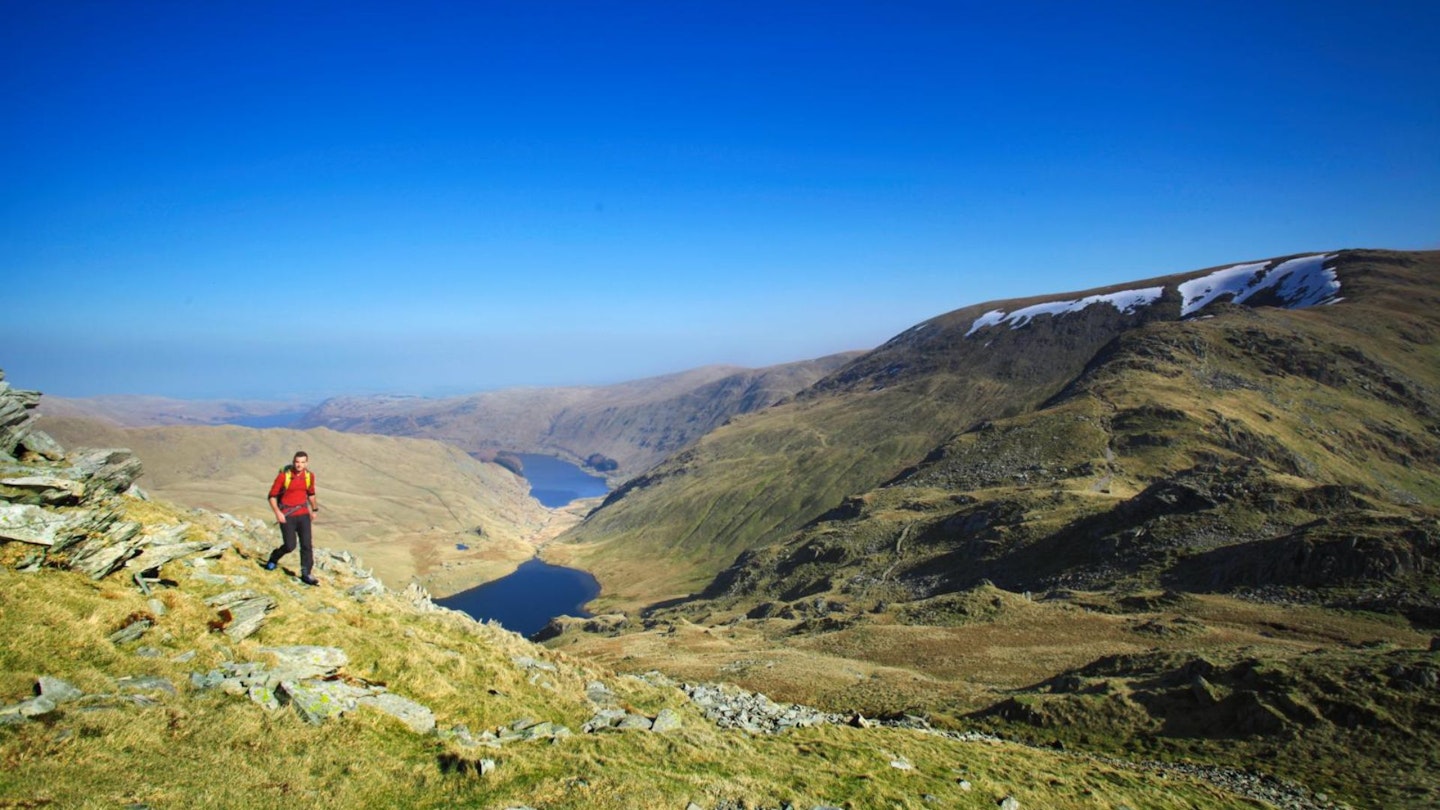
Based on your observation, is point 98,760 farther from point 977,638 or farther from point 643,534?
point 643,534

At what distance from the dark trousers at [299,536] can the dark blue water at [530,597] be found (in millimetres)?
125462

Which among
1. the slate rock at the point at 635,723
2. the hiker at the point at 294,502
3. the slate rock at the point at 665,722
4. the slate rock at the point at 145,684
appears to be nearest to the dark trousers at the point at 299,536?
the hiker at the point at 294,502

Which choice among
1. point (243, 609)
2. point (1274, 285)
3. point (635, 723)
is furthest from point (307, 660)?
point (1274, 285)

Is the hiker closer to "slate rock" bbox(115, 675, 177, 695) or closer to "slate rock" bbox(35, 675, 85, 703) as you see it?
"slate rock" bbox(115, 675, 177, 695)

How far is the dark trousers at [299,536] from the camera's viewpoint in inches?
824

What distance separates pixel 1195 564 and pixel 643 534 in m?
160

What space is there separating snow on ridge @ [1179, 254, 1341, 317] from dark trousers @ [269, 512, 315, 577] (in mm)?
208008

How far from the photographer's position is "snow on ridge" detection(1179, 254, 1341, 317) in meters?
166

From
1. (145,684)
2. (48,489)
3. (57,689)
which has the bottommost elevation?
(145,684)

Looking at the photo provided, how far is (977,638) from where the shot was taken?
45.4m

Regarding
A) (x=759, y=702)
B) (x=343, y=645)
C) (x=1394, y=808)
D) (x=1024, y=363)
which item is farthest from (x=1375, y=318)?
(x=343, y=645)

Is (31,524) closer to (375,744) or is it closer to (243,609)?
(243,609)

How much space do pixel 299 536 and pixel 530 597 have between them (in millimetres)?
153954

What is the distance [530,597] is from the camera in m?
165
